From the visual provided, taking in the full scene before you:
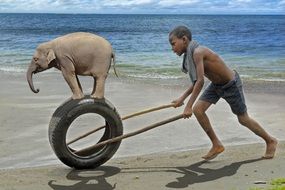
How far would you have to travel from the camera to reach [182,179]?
6.24 meters

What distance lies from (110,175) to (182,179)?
35.8 inches

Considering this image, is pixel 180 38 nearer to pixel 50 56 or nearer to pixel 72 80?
pixel 72 80

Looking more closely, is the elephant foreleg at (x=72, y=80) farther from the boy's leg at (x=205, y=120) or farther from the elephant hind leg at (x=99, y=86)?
the boy's leg at (x=205, y=120)

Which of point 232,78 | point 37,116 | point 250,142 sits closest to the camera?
point 232,78

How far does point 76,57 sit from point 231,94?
197 cm

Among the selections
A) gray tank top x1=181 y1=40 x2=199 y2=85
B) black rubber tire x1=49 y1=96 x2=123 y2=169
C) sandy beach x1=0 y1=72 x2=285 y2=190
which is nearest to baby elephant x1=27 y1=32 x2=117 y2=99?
black rubber tire x1=49 y1=96 x2=123 y2=169

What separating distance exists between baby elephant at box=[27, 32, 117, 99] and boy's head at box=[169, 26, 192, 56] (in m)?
0.77

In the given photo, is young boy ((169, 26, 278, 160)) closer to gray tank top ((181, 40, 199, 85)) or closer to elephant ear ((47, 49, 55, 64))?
gray tank top ((181, 40, 199, 85))

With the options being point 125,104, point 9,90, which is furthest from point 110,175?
point 9,90

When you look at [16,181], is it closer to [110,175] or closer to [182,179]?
[110,175]

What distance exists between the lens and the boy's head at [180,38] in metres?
6.33

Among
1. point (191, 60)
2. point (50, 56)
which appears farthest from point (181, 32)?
point (50, 56)

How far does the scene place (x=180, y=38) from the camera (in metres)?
6.36

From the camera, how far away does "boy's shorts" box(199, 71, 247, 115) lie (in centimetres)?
676
